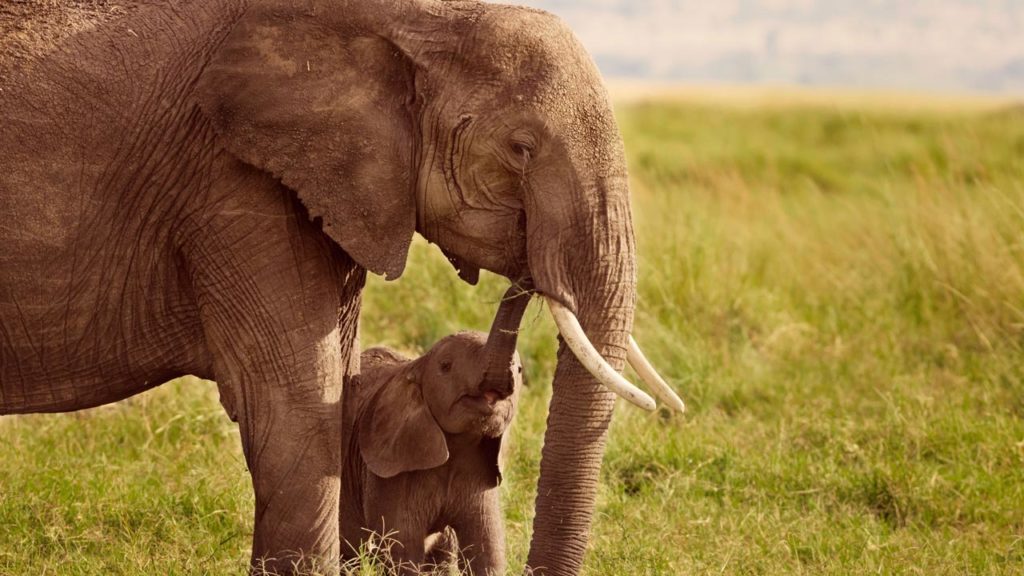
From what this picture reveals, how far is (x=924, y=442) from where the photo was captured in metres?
6.96

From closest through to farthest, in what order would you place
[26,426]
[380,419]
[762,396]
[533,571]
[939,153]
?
[533,571]
[380,419]
[26,426]
[762,396]
[939,153]

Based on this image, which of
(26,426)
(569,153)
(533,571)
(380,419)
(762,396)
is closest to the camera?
(569,153)

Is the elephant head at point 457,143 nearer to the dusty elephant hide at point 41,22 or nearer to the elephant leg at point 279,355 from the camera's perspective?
the elephant leg at point 279,355

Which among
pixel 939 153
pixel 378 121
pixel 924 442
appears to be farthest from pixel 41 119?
pixel 939 153

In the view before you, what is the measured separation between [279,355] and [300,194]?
19.0 inches

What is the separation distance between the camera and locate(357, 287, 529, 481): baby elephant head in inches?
192

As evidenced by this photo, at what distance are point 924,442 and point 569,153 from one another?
3.39 m

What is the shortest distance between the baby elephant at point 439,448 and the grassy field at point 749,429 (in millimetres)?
564

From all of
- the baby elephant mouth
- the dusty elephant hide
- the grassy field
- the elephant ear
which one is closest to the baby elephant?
the baby elephant mouth

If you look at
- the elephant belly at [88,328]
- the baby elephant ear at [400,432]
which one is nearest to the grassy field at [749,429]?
the baby elephant ear at [400,432]

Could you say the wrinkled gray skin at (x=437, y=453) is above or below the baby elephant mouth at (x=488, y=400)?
below

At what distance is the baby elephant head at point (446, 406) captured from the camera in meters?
4.88

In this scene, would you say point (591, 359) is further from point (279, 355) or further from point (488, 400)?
point (279, 355)

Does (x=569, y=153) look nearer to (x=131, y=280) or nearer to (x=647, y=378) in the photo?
(x=647, y=378)
